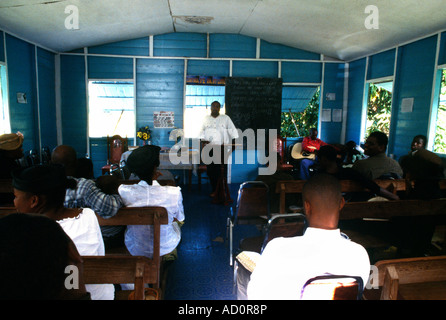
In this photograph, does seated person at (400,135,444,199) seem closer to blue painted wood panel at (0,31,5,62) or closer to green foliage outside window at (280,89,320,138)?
green foliage outside window at (280,89,320,138)

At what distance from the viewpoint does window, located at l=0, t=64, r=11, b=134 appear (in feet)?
15.2

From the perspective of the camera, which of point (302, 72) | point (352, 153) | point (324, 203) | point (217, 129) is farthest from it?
point (302, 72)

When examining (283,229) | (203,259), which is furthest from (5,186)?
(283,229)

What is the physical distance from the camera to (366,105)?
6512 mm

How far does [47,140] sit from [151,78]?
2.41 metres

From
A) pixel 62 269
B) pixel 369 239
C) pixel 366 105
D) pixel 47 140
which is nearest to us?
pixel 62 269

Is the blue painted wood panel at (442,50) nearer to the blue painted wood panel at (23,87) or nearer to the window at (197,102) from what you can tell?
the window at (197,102)

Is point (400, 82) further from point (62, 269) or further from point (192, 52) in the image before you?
point (62, 269)

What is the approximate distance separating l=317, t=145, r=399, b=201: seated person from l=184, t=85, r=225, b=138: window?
4.18 metres

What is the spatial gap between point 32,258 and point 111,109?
6.53 m

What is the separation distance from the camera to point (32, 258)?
2.41 feet

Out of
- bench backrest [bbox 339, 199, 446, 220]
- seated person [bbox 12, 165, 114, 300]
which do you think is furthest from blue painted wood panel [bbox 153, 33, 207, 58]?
seated person [bbox 12, 165, 114, 300]

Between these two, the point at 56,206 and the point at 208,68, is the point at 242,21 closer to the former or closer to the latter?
the point at 208,68
